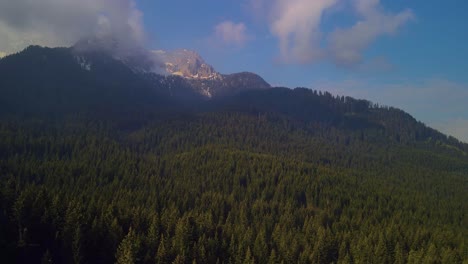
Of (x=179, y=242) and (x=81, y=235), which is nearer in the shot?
(x=81, y=235)

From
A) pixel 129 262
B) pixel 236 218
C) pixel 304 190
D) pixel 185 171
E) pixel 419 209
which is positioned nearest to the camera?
pixel 129 262

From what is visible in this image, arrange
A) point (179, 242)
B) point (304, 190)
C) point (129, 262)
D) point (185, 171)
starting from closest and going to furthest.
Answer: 1. point (129, 262)
2. point (179, 242)
3. point (304, 190)
4. point (185, 171)

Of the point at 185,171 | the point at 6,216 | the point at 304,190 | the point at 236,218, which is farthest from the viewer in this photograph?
the point at 185,171

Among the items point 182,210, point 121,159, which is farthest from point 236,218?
point 121,159

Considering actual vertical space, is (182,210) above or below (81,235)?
below

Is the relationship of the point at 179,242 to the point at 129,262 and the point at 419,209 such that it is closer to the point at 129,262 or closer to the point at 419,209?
the point at 129,262

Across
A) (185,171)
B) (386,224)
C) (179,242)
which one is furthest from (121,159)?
(386,224)

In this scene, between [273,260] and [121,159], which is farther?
[121,159]

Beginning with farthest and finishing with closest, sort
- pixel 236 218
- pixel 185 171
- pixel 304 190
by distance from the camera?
pixel 185 171, pixel 304 190, pixel 236 218

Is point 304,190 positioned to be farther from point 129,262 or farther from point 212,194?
point 129,262
